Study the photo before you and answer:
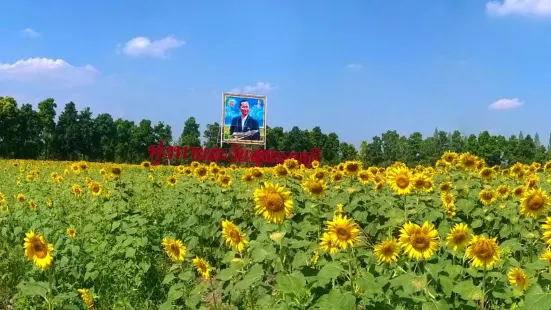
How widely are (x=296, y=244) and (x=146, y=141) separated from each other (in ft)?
181

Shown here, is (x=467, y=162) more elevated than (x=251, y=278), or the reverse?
(x=467, y=162)

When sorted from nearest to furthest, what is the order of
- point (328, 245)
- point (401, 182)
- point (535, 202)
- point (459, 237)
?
point (328, 245) < point (459, 237) < point (535, 202) < point (401, 182)

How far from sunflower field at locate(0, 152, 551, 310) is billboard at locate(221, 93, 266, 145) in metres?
21.9

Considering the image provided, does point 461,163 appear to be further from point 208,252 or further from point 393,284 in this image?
point 393,284

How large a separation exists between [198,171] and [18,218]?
2.18 m

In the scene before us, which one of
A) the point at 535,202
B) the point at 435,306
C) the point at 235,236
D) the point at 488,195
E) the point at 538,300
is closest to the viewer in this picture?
the point at 538,300

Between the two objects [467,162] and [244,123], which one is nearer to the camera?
[467,162]

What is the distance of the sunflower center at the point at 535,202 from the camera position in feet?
12.2

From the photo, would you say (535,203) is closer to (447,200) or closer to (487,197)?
(447,200)

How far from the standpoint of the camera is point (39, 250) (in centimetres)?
316

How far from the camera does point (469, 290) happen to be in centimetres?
246

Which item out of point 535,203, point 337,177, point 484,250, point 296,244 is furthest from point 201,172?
point 484,250

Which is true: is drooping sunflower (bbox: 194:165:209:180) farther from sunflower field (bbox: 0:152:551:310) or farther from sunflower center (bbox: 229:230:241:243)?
sunflower center (bbox: 229:230:241:243)

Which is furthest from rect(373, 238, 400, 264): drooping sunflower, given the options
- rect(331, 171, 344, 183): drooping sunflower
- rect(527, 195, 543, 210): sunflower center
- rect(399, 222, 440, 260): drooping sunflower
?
rect(331, 171, 344, 183): drooping sunflower
